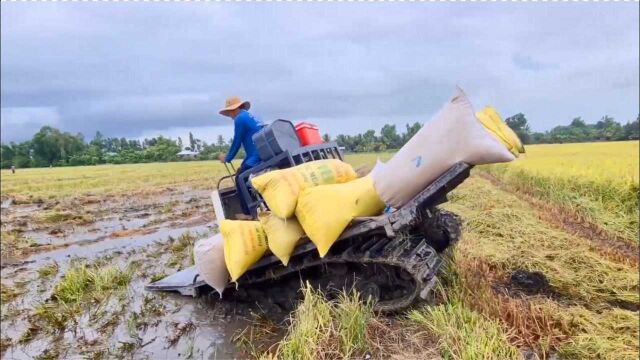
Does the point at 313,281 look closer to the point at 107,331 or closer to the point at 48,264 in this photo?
the point at 107,331

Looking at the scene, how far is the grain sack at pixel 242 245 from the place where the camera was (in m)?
3.80

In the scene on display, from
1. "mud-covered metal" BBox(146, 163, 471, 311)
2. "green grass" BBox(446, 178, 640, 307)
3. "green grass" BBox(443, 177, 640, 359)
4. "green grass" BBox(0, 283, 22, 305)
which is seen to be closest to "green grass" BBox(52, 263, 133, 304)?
"green grass" BBox(0, 283, 22, 305)

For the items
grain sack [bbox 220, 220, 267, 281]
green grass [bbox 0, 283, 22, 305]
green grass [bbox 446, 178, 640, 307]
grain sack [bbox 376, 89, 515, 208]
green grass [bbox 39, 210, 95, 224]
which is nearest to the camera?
grain sack [bbox 376, 89, 515, 208]

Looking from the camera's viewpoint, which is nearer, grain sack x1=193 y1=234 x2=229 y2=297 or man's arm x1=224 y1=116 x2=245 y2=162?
grain sack x1=193 y1=234 x2=229 y2=297

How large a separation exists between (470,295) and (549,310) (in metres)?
0.59

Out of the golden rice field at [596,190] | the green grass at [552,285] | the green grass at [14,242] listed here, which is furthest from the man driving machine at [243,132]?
the green grass at [14,242]

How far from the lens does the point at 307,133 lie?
17.1 ft

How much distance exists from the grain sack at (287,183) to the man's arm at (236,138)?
165cm

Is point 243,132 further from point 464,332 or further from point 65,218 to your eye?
point 65,218

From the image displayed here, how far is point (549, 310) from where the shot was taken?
3.42 m

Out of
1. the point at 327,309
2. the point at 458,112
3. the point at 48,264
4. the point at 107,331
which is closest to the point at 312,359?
the point at 327,309

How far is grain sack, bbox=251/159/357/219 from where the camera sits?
→ 354 cm

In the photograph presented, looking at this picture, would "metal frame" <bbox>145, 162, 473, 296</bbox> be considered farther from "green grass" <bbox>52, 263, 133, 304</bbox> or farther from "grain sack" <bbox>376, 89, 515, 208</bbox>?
"green grass" <bbox>52, 263, 133, 304</bbox>

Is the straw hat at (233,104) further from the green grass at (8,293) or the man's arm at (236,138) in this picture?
the green grass at (8,293)
